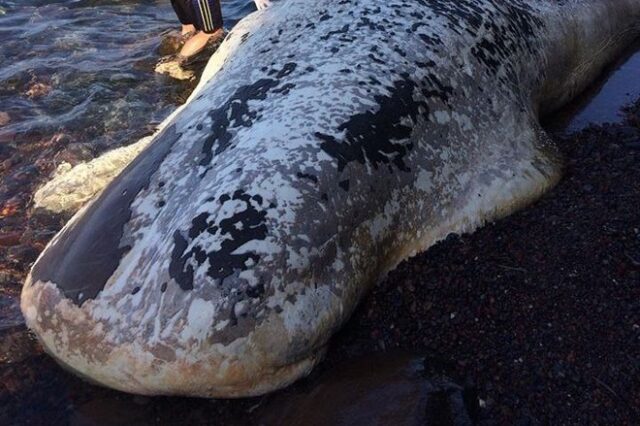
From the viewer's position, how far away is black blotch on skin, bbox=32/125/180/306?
2.66 meters

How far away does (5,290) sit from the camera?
3418 mm

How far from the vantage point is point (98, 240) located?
2.78 m

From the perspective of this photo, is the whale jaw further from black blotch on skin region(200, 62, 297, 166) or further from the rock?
the rock

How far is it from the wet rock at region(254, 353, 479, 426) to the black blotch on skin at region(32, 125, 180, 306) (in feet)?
2.77

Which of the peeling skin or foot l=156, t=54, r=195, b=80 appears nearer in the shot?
the peeling skin

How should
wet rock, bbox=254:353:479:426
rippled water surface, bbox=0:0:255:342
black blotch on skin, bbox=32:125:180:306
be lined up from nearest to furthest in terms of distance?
1. wet rock, bbox=254:353:479:426
2. black blotch on skin, bbox=32:125:180:306
3. rippled water surface, bbox=0:0:255:342

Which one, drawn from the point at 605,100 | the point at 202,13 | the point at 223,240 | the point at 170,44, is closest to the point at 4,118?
the point at 170,44

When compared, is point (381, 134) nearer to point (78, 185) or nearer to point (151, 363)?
point (151, 363)

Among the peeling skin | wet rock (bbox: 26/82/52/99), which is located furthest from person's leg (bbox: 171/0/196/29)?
the peeling skin

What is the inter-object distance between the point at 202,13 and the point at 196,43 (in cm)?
30

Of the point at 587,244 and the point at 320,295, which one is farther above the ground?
the point at 320,295

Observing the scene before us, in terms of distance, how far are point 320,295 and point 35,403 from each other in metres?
1.24

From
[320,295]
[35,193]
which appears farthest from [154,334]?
[35,193]

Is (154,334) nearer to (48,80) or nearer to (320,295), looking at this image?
(320,295)
